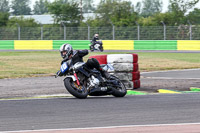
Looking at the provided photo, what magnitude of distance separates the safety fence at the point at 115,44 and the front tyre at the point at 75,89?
26524 mm

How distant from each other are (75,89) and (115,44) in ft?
93.8

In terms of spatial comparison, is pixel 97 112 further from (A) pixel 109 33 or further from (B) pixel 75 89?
(A) pixel 109 33

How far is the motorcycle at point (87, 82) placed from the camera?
9578mm

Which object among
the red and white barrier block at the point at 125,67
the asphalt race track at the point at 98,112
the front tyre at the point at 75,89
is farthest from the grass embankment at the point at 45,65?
the front tyre at the point at 75,89

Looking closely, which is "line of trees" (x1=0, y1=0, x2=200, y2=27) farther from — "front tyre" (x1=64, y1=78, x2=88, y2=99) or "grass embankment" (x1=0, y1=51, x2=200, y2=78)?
"front tyre" (x1=64, y1=78, x2=88, y2=99)

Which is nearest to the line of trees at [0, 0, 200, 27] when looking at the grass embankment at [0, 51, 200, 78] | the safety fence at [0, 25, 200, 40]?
the safety fence at [0, 25, 200, 40]

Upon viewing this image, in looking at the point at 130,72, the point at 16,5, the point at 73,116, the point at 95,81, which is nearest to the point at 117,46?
the point at 130,72

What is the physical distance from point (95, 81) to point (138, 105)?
1.61 meters

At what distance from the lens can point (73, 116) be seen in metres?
7.34

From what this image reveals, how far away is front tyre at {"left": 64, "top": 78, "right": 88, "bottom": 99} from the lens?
31.0 feet

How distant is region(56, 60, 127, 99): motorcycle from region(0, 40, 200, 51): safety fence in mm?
25972

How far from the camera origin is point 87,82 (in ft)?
32.5

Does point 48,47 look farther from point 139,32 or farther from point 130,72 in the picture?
point 130,72

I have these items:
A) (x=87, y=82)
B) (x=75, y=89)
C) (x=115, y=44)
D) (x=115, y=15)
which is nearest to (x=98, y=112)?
(x=75, y=89)
